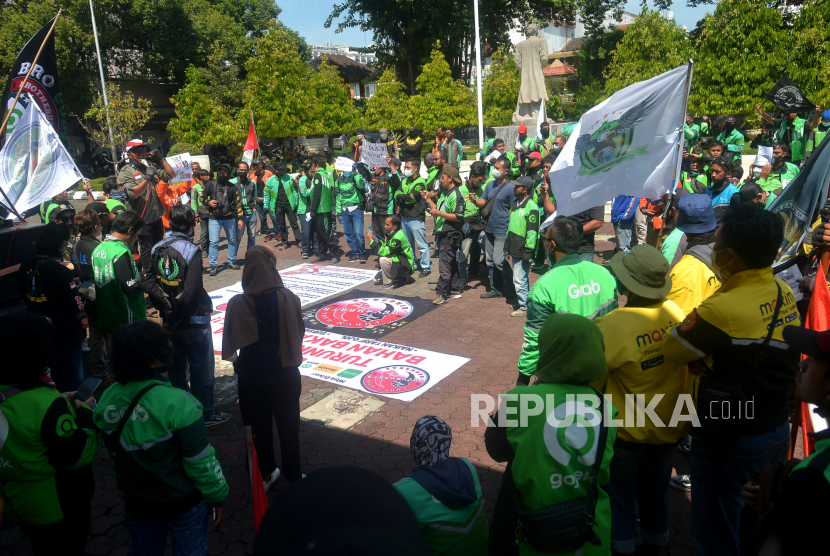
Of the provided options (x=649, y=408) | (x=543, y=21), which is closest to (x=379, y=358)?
(x=649, y=408)

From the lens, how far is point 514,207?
8.12 meters

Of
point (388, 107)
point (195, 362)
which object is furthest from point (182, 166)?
point (388, 107)

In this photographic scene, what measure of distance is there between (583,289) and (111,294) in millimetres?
4401

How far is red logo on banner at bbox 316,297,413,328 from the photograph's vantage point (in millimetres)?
8406

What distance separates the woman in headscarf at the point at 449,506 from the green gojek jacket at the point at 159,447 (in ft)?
3.66

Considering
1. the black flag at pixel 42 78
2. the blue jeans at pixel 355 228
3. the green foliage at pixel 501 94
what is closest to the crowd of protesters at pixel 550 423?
the black flag at pixel 42 78

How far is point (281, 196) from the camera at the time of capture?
13117mm

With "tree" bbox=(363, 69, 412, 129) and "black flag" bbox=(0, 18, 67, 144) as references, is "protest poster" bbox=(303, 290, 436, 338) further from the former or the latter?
"tree" bbox=(363, 69, 412, 129)

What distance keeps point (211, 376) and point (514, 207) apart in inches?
186

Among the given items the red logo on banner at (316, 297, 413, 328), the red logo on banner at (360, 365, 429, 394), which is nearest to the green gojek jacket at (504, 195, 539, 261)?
the red logo on banner at (316, 297, 413, 328)

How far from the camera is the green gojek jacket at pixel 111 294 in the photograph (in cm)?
532

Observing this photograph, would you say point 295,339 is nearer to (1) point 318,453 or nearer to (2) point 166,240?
(1) point 318,453

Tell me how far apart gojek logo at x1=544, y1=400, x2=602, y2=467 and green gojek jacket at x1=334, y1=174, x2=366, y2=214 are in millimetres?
9518

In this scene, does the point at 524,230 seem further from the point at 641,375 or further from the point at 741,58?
the point at 741,58
